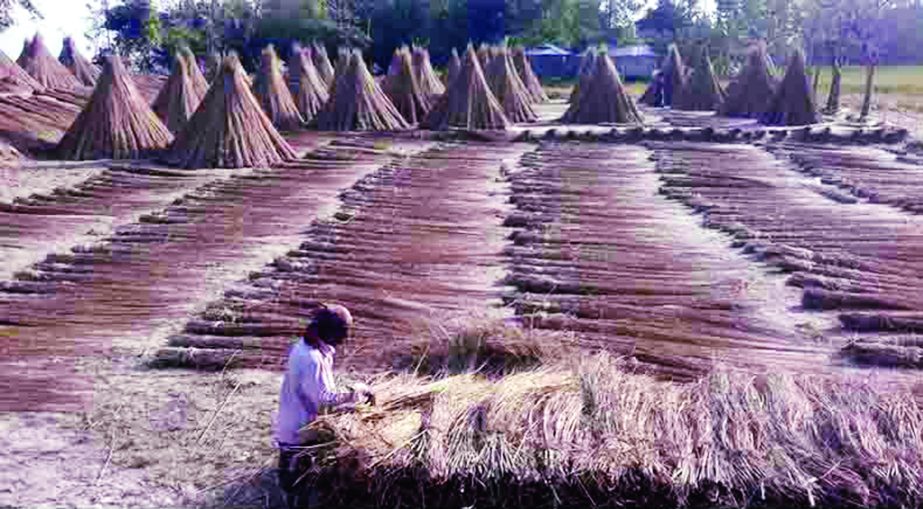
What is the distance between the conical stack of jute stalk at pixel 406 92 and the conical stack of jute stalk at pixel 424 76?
1.70ft

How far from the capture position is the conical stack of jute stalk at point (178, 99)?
1830cm

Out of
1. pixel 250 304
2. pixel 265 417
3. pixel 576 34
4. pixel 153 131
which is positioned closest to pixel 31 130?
pixel 153 131

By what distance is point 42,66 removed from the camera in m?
24.7

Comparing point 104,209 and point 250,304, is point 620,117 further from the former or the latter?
point 250,304

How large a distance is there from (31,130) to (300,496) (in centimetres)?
1378

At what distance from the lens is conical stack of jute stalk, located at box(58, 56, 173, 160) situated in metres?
15.4

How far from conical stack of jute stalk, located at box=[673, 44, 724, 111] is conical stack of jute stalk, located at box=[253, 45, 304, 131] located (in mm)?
11457

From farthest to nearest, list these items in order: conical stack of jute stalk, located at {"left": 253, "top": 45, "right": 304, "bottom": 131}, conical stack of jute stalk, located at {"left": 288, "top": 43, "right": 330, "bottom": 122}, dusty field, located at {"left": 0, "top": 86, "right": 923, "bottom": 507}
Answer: conical stack of jute stalk, located at {"left": 288, "top": 43, "right": 330, "bottom": 122} < conical stack of jute stalk, located at {"left": 253, "top": 45, "right": 304, "bottom": 131} < dusty field, located at {"left": 0, "top": 86, "right": 923, "bottom": 507}

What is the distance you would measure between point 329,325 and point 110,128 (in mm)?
12370

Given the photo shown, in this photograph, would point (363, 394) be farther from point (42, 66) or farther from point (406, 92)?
point (42, 66)

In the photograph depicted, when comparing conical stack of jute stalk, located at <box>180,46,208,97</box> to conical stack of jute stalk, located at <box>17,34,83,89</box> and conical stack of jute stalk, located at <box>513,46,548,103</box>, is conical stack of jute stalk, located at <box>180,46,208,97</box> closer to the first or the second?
conical stack of jute stalk, located at <box>17,34,83,89</box>

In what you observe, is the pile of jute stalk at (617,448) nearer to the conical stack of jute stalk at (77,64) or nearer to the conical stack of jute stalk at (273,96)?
the conical stack of jute stalk at (273,96)

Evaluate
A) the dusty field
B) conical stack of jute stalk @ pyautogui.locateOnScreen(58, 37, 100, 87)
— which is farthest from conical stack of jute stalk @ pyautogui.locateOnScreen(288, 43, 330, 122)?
the dusty field

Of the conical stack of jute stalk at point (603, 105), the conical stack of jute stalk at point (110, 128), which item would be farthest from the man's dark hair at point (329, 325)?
the conical stack of jute stalk at point (603, 105)
